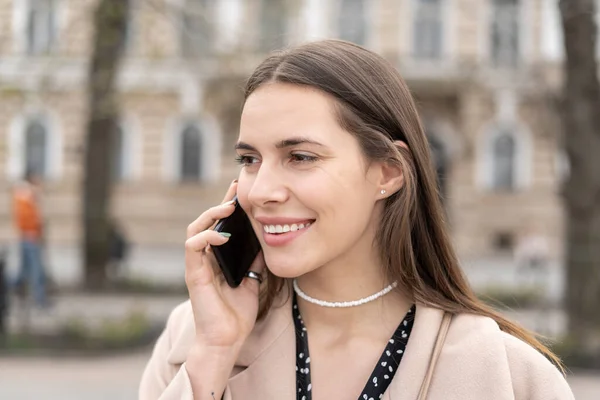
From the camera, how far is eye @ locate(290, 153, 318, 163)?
5.82ft

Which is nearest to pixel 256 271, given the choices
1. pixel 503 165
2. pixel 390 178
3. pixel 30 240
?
pixel 390 178

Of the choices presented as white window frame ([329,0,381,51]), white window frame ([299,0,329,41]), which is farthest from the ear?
white window frame ([329,0,381,51])

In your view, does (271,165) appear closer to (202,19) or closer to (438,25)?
(202,19)

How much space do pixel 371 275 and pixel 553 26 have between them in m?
20.9

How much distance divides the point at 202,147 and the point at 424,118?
642 cm

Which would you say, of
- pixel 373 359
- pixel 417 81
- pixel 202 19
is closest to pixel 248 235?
pixel 373 359

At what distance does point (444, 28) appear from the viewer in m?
22.7

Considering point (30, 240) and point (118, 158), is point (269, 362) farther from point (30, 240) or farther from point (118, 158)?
point (118, 158)

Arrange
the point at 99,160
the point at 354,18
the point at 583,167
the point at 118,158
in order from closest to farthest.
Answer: the point at 583,167
the point at 99,160
the point at 118,158
the point at 354,18

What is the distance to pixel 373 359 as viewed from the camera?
74.2 inches

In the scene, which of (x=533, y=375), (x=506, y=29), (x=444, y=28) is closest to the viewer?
(x=533, y=375)

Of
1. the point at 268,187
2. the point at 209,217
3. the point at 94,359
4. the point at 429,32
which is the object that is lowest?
the point at 94,359

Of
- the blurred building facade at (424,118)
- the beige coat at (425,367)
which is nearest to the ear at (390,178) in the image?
the beige coat at (425,367)

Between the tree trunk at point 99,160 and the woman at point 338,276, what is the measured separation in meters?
10.4
